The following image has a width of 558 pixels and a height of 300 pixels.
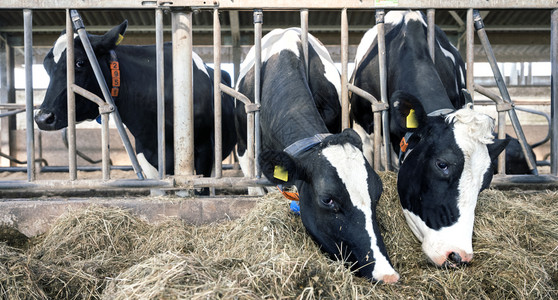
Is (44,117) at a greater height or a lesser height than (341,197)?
greater

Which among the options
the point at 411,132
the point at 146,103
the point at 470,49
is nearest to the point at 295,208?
the point at 411,132

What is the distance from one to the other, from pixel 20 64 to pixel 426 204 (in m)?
15.5

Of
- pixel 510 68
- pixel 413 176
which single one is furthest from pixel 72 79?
pixel 510 68

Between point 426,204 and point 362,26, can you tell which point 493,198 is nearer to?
point 426,204

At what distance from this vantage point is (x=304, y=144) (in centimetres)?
285

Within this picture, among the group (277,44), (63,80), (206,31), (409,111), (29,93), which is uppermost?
(206,31)

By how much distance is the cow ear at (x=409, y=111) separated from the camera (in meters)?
3.18

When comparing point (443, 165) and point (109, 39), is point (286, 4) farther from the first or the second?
point (443, 165)

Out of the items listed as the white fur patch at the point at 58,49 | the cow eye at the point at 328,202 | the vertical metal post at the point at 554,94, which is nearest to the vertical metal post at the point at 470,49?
the vertical metal post at the point at 554,94

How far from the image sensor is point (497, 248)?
106 inches

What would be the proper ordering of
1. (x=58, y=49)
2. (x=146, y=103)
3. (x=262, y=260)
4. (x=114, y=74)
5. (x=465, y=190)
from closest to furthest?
(x=262, y=260) → (x=465, y=190) → (x=58, y=49) → (x=114, y=74) → (x=146, y=103)

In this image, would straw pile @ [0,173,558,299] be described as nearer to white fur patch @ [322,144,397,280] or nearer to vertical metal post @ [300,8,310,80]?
white fur patch @ [322,144,397,280]

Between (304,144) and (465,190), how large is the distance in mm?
1010

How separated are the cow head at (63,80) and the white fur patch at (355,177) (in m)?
2.95
